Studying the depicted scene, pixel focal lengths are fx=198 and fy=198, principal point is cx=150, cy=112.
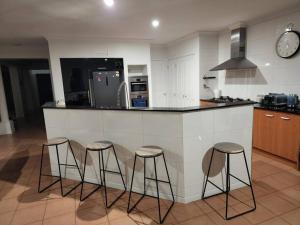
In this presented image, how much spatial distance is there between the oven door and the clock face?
307cm

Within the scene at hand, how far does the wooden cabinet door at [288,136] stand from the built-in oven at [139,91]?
3.17 metres

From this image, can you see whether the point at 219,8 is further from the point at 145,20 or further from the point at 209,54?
the point at 209,54

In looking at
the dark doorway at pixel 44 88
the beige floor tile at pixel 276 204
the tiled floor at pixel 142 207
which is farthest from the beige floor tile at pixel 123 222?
the dark doorway at pixel 44 88

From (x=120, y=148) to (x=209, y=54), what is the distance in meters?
3.62

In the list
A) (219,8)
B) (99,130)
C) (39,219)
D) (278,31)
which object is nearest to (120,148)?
(99,130)

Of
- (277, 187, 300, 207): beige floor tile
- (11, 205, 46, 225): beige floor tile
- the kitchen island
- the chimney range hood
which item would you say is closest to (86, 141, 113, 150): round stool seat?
the kitchen island

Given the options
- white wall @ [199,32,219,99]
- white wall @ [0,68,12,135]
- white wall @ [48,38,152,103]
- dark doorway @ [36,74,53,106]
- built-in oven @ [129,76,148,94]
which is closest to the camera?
white wall @ [48,38,152,103]

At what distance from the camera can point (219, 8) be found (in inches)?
126

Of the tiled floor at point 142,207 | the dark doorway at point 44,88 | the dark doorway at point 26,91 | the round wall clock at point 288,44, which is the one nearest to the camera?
the tiled floor at point 142,207

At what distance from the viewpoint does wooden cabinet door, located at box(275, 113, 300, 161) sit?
2.95 metres

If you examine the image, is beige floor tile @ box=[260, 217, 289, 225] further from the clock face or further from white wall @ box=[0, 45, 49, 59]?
white wall @ box=[0, 45, 49, 59]

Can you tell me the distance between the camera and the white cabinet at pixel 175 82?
534cm

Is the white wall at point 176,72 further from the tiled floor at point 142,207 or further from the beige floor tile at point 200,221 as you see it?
the beige floor tile at point 200,221

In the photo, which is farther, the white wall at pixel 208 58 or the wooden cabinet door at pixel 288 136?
the white wall at pixel 208 58
